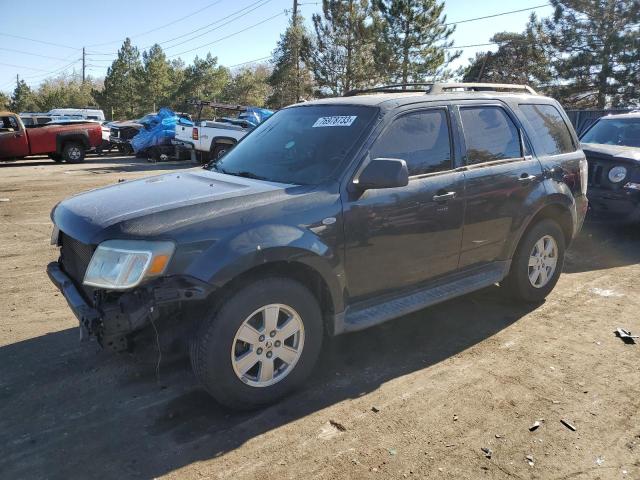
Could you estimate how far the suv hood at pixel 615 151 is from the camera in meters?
7.62

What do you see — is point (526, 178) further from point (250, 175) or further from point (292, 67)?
point (292, 67)

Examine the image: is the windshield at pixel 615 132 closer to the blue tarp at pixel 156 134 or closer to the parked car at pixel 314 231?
the parked car at pixel 314 231

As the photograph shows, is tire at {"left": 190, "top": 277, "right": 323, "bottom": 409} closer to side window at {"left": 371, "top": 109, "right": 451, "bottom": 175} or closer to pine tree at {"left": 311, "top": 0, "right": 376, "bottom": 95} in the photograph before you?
side window at {"left": 371, "top": 109, "right": 451, "bottom": 175}

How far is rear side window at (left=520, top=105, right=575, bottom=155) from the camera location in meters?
4.92

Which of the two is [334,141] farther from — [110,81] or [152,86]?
[110,81]

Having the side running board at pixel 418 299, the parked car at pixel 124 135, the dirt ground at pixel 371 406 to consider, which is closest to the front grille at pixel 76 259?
the dirt ground at pixel 371 406

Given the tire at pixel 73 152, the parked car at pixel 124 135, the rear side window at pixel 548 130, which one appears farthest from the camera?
the parked car at pixel 124 135

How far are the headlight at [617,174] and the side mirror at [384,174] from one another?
5.62 metres

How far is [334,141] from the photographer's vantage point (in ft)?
12.4

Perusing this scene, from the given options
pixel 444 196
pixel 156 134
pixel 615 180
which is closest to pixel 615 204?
pixel 615 180

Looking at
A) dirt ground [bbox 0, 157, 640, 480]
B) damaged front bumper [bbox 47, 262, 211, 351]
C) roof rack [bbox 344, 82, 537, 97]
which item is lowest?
dirt ground [bbox 0, 157, 640, 480]

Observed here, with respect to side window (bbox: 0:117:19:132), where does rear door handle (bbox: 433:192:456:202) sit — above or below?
below

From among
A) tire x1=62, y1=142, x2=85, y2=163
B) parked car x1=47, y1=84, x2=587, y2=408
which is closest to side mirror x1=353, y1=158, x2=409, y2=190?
parked car x1=47, y1=84, x2=587, y2=408

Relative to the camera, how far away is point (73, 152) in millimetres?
19594
